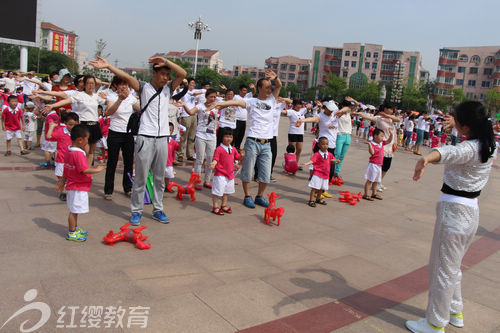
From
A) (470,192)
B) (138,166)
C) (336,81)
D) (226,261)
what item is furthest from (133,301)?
(336,81)

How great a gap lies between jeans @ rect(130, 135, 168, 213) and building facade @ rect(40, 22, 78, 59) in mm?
103674

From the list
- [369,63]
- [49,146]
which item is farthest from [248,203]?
[369,63]

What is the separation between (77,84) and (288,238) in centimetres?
452

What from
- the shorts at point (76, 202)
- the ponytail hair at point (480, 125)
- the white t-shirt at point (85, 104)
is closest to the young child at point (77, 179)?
the shorts at point (76, 202)

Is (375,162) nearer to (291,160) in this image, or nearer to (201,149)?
(291,160)

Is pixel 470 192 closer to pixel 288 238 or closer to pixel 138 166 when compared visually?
pixel 288 238

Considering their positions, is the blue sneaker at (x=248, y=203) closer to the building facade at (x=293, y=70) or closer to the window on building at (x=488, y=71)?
the window on building at (x=488, y=71)

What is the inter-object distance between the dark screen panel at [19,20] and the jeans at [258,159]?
25482 millimetres

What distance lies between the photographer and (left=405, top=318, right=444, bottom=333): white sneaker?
10.0 ft

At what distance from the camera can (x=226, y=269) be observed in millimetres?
3969

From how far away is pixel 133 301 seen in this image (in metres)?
3.15

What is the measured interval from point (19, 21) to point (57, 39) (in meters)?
81.8

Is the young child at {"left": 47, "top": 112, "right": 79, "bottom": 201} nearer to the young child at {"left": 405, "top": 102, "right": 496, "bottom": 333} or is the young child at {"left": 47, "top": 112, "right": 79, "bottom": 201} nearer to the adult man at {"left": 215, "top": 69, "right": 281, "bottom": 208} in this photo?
the adult man at {"left": 215, "top": 69, "right": 281, "bottom": 208}

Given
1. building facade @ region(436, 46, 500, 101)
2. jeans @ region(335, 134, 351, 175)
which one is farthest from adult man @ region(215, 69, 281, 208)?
building facade @ region(436, 46, 500, 101)
